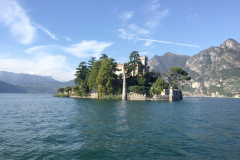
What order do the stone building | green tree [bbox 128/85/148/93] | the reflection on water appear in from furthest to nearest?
1. the stone building
2. green tree [bbox 128/85/148/93]
3. the reflection on water

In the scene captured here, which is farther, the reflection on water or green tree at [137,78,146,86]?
green tree at [137,78,146,86]

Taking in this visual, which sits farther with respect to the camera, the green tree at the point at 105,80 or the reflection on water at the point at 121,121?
the green tree at the point at 105,80

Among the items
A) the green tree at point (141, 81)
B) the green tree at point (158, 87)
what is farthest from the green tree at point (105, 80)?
the green tree at point (158, 87)

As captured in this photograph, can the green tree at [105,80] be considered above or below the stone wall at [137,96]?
above

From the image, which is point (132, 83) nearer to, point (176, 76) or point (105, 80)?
point (105, 80)

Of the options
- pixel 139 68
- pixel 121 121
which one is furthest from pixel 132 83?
pixel 121 121

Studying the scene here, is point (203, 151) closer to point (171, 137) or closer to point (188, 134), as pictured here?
point (171, 137)

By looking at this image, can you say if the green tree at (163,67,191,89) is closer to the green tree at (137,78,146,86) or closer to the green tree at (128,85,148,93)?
the green tree at (137,78,146,86)

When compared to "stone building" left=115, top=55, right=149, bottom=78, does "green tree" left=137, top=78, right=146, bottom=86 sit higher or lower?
lower

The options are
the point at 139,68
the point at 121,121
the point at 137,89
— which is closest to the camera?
the point at 121,121

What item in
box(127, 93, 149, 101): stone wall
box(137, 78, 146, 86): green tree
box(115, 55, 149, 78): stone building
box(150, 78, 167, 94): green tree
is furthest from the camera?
box(115, 55, 149, 78): stone building

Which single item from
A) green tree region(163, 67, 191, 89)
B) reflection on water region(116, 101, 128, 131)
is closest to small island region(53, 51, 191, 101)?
green tree region(163, 67, 191, 89)

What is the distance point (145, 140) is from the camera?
12.3 metres

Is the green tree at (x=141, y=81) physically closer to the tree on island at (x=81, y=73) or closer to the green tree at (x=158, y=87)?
the green tree at (x=158, y=87)
